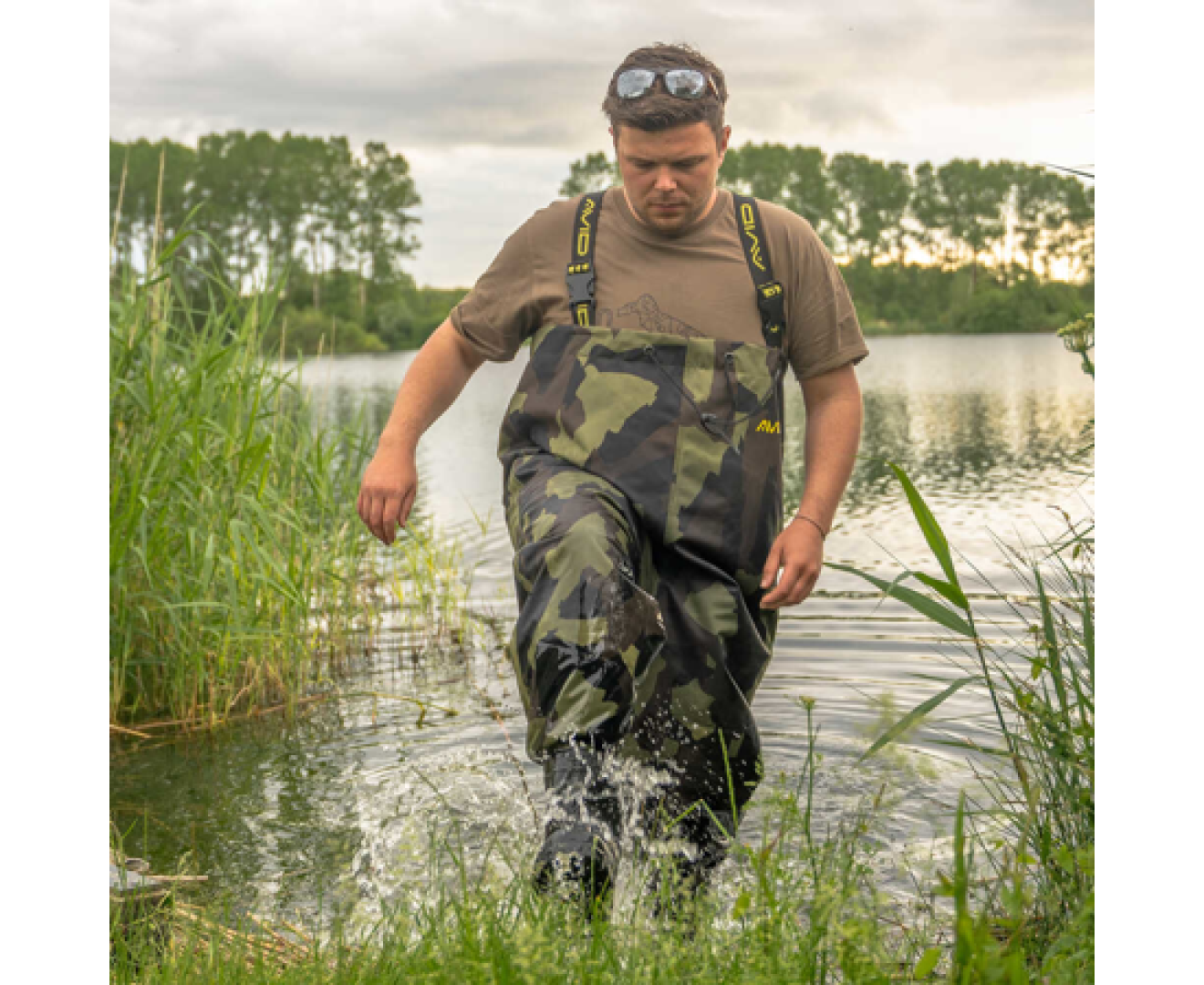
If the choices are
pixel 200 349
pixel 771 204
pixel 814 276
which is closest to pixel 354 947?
pixel 814 276

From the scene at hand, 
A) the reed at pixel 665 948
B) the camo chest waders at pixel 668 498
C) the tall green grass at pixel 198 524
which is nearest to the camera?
the reed at pixel 665 948

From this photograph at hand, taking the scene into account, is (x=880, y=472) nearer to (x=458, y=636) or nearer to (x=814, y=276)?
(x=458, y=636)

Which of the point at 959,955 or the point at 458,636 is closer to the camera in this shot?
the point at 959,955

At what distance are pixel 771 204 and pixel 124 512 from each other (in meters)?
2.98

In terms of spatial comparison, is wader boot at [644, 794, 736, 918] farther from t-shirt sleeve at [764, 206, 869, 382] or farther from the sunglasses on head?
the sunglasses on head

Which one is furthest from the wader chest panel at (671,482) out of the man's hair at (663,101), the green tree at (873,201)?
the green tree at (873,201)

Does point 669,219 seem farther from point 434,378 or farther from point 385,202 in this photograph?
point 385,202

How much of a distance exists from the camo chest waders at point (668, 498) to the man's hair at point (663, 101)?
316 mm

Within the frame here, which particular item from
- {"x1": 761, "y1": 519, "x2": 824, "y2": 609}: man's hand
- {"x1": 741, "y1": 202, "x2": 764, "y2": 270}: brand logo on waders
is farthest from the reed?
{"x1": 741, "y1": 202, "x2": 764, "y2": 270}: brand logo on waders

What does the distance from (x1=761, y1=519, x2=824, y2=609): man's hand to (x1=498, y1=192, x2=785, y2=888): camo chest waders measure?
12cm

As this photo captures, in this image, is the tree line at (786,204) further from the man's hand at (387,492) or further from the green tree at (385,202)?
the man's hand at (387,492)

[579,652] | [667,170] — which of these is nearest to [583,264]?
[667,170]

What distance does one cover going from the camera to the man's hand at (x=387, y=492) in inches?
Answer: 150

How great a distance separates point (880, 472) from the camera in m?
14.4
